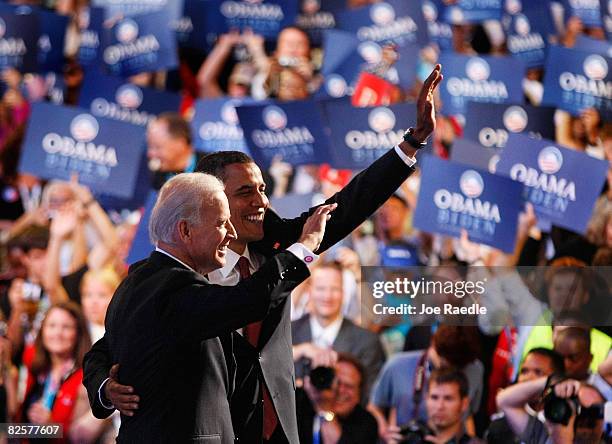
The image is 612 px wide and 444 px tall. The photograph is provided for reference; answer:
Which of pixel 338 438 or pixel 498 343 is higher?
pixel 498 343

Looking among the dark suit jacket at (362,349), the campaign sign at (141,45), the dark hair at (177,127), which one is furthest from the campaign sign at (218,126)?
the dark suit jacket at (362,349)

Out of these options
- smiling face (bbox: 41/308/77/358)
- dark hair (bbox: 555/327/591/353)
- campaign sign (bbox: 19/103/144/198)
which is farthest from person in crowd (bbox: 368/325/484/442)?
campaign sign (bbox: 19/103/144/198)

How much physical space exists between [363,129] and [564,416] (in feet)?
6.50

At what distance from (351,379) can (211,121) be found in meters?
2.37

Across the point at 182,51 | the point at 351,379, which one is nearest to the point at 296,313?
the point at 351,379

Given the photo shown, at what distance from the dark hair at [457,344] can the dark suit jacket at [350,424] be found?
38 centimetres

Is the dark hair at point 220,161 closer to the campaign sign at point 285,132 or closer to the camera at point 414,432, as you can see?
the camera at point 414,432

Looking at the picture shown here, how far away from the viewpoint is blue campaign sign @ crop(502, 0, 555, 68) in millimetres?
7258

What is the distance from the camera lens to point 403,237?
5797 millimetres

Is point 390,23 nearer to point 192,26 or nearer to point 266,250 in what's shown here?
point 192,26

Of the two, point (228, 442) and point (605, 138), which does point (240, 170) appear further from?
point (605, 138)

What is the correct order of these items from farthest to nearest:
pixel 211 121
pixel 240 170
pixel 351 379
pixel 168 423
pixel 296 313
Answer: pixel 211 121 → pixel 296 313 → pixel 351 379 → pixel 240 170 → pixel 168 423

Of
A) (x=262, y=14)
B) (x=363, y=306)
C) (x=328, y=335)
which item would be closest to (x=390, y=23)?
(x=262, y=14)

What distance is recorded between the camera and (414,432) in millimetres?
4434
